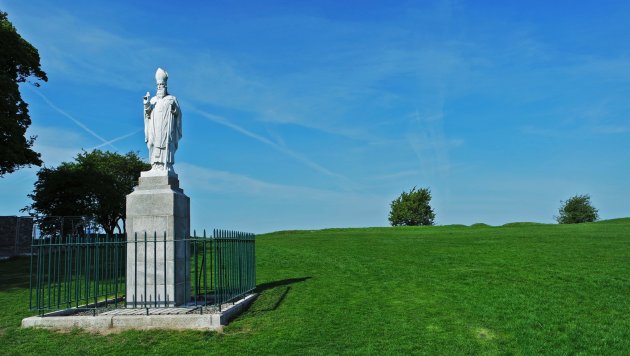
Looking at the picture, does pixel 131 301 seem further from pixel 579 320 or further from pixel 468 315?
pixel 579 320

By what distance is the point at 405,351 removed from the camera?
870cm

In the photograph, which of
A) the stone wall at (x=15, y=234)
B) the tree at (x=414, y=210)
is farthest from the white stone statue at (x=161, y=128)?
the tree at (x=414, y=210)

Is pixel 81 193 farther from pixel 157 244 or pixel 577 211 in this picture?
pixel 577 211

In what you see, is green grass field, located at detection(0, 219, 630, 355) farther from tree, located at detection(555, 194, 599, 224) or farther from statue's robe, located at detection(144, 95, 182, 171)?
tree, located at detection(555, 194, 599, 224)

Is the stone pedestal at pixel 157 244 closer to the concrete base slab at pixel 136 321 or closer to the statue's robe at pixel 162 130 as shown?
the statue's robe at pixel 162 130

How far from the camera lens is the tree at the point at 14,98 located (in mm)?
23891

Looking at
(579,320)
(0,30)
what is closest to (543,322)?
(579,320)

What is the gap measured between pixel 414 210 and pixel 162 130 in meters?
62.8

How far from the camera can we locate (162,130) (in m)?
12.7

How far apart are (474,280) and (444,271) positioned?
1792mm

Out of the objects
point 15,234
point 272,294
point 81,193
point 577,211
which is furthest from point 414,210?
point 272,294

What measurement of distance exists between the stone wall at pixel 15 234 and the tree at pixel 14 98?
4515mm

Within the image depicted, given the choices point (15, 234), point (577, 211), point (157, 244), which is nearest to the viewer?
point (157, 244)

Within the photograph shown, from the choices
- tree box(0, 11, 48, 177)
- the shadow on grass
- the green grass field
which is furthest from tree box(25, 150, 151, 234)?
the shadow on grass
